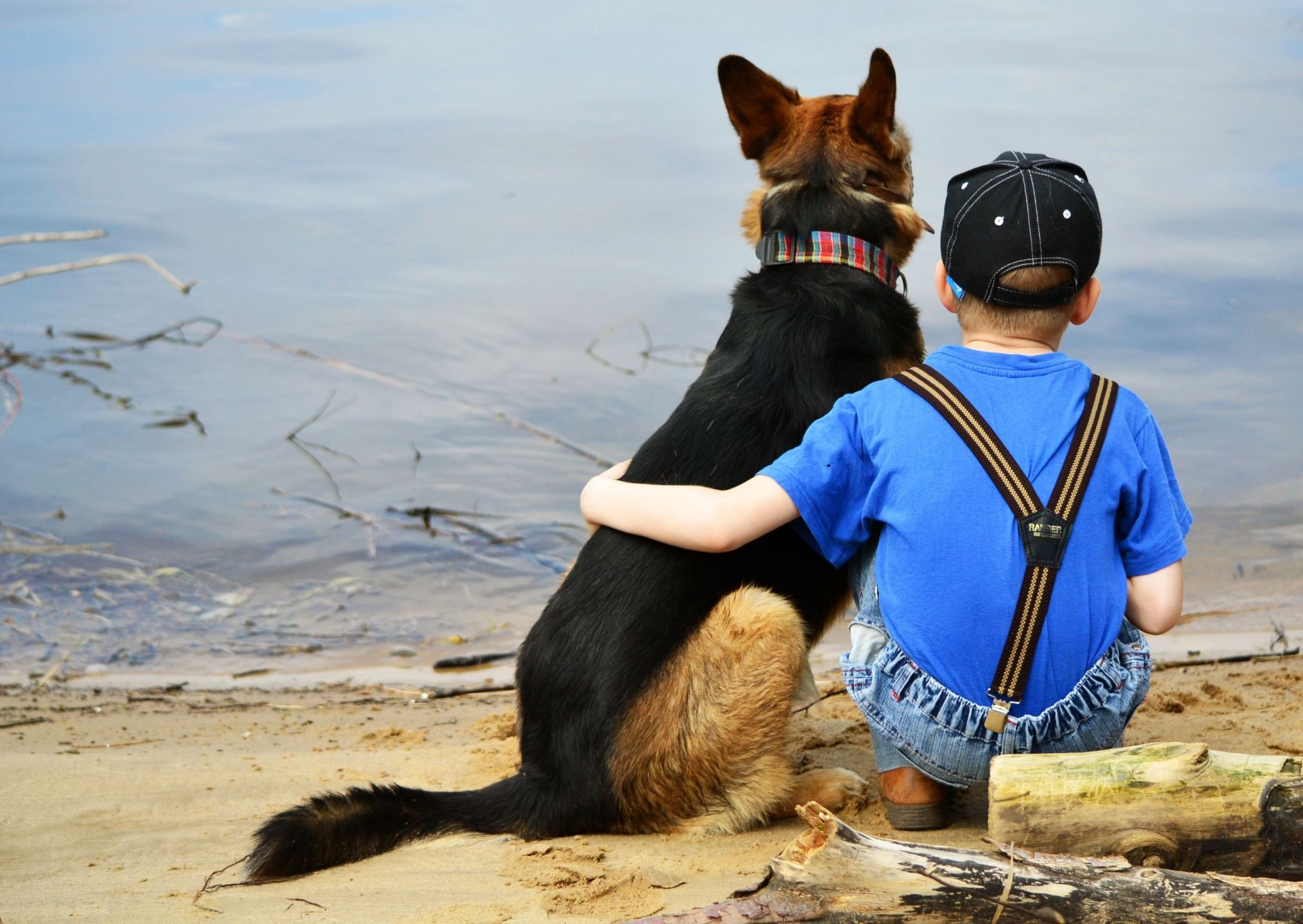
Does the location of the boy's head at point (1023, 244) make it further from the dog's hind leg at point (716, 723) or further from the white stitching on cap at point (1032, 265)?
the dog's hind leg at point (716, 723)

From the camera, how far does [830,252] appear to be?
3654 mm

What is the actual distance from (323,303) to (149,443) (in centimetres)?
286

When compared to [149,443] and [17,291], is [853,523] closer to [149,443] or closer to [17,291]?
[149,443]

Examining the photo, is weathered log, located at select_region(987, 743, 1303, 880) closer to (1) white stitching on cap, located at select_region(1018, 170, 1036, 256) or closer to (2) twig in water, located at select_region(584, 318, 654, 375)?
(1) white stitching on cap, located at select_region(1018, 170, 1036, 256)

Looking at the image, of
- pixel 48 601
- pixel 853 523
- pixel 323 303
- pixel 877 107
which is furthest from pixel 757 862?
pixel 323 303

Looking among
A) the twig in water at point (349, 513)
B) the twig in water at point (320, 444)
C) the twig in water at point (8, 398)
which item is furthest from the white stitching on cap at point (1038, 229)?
the twig in water at point (8, 398)

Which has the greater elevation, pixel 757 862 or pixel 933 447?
pixel 933 447

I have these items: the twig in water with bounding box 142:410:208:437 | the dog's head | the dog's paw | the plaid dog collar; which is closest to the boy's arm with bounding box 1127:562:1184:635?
Result: the dog's paw

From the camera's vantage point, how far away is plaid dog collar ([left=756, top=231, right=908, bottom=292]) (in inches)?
143

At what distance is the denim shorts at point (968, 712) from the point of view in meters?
2.65

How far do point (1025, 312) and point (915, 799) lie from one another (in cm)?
123

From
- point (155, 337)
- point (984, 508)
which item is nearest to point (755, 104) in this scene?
point (984, 508)

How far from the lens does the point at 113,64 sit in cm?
1781

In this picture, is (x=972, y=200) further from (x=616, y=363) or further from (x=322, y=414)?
(x=616, y=363)
